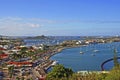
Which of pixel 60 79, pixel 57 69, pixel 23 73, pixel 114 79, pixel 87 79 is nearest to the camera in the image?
pixel 114 79

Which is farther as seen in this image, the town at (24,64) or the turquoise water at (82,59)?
the turquoise water at (82,59)

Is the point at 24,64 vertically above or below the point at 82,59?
above

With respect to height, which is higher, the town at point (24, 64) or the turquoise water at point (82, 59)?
the town at point (24, 64)

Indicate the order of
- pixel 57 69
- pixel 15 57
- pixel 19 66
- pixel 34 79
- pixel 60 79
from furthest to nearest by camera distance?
pixel 15 57
pixel 19 66
pixel 34 79
pixel 57 69
pixel 60 79

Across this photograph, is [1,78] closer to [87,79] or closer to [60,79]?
[60,79]

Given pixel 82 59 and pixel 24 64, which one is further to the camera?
pixel 82 59

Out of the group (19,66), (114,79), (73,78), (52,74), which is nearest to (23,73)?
(19,66)

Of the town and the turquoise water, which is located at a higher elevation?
the town

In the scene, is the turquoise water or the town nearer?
the town

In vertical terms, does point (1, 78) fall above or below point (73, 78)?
below

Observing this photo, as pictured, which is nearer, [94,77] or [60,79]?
[94,77]
